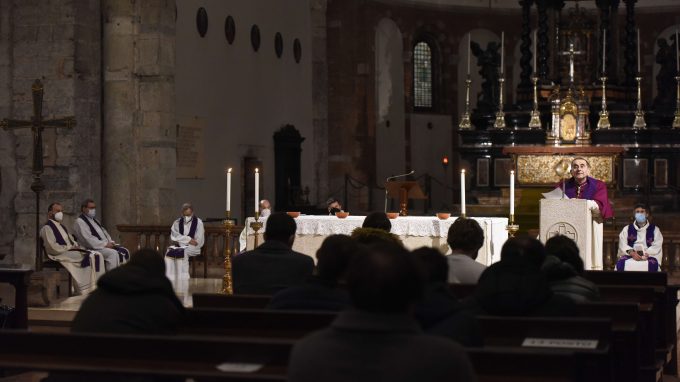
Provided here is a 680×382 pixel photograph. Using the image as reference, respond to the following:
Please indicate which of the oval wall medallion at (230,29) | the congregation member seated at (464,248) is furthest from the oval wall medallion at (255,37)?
the congregation member seated at (464,248)

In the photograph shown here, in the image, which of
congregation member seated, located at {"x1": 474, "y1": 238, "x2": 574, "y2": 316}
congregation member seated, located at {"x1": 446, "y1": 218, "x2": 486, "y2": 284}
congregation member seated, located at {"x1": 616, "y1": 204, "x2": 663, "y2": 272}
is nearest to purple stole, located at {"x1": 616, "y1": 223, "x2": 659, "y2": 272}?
congregation member seated, located at {"x1": 616, "y1": 204, "x2": 663, "y2": 272}

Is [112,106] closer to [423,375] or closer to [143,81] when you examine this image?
[143,81]

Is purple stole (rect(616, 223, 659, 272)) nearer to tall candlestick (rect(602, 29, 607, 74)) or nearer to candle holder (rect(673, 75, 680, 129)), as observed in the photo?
candle holder (rect(673, 75, 680, 129))

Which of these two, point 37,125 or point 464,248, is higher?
point 37,125

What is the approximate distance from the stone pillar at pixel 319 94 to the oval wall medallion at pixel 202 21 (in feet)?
17.4

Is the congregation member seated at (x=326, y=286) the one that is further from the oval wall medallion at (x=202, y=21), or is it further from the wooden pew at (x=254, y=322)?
the oval wall medallion at (x=202, y=21)

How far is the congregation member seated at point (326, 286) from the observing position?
6.11m

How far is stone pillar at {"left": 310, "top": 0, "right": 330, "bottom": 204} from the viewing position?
2728cm

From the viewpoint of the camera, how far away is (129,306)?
604cm

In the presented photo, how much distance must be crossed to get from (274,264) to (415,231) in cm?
576

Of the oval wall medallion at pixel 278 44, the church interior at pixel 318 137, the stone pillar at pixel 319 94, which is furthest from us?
the stone pillar at pixel 319 94

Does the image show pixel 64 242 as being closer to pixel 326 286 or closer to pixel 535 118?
pixel 326 286

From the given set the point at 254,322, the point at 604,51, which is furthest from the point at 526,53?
the point at 254,322

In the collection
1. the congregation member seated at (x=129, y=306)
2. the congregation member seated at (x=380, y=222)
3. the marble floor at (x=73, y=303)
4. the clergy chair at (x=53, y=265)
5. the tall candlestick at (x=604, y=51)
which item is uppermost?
the tall candlestick at (x=604, y=51)
